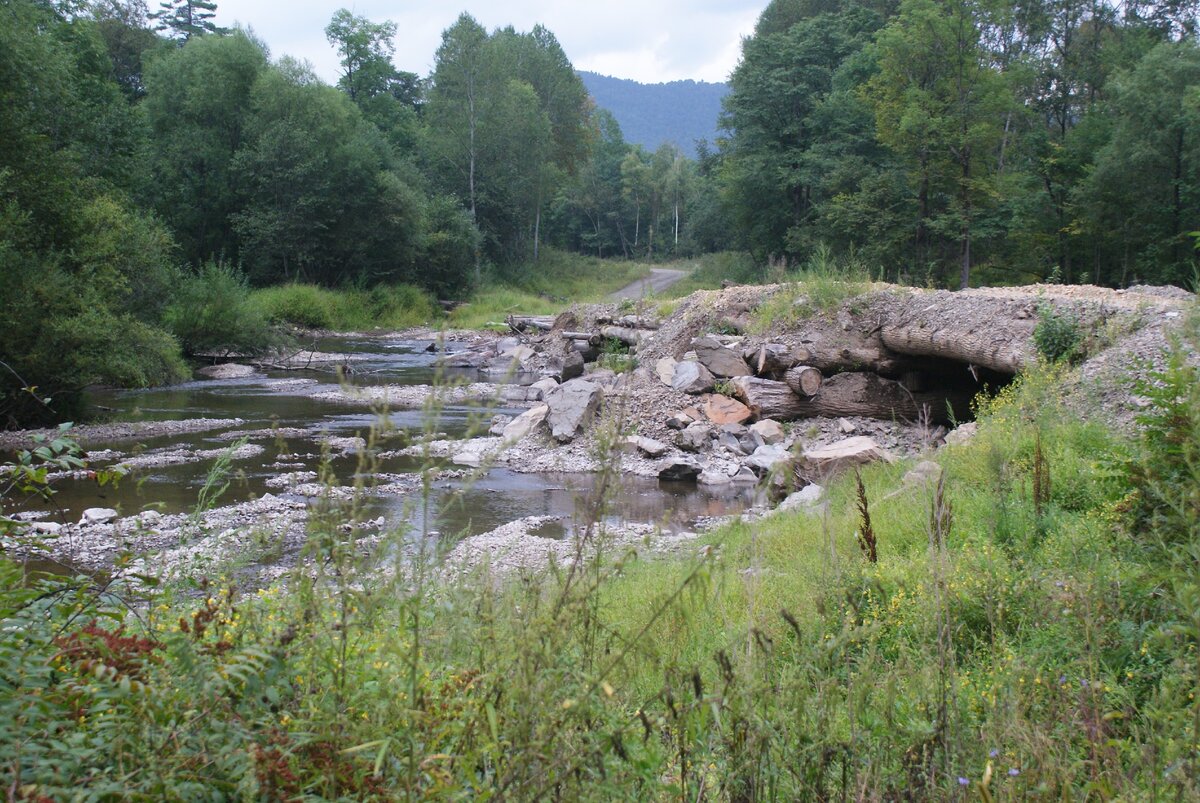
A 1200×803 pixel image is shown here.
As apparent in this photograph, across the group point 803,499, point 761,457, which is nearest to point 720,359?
point 761,457

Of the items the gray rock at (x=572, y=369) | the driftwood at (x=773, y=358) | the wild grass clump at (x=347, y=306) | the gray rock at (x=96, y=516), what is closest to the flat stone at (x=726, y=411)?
the driftwood at (x=773, y=358)

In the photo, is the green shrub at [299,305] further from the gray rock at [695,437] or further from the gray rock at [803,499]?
the gray rock at [803,499]

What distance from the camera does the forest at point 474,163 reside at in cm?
1549

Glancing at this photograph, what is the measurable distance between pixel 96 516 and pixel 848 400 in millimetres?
10414

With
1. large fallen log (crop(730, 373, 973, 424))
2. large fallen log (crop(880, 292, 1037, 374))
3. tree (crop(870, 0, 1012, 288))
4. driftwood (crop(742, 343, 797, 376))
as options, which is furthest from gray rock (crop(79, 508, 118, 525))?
tree (crop(870, 0, 1012, 288))

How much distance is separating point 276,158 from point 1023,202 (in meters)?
29.9

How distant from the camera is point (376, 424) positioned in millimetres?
1873

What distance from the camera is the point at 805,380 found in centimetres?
1394

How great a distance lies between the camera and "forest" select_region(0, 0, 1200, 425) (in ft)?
50.8

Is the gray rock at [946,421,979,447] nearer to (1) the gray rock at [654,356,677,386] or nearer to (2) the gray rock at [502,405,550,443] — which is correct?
(1) the gray rock at [654,356,677,386]

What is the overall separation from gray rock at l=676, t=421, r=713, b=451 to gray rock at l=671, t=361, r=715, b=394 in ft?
3.99

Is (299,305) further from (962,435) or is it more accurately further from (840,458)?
(962,435)

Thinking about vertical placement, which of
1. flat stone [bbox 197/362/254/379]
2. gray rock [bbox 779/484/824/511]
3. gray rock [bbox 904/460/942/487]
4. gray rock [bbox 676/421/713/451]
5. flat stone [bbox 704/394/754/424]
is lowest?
flat stone [bbox 197/362/254/379]

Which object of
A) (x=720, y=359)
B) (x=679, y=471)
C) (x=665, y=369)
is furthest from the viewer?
(x=665, y=369)
